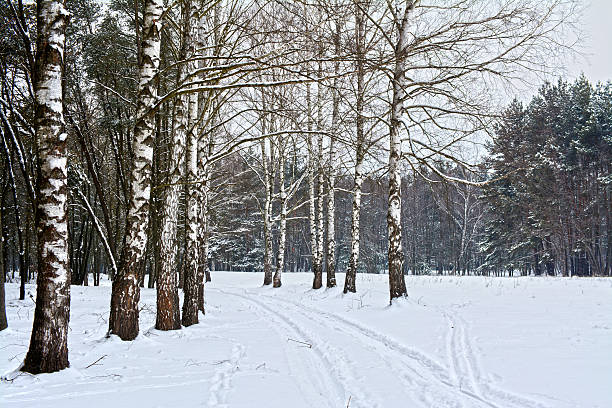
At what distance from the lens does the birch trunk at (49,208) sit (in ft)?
14.2

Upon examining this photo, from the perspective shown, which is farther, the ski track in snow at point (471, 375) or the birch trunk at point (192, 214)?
the birch trunk at point (192, 214)

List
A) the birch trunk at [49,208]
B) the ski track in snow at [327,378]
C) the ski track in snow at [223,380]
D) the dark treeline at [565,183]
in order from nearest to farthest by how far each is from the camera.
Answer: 1. the ski track in snow at [223,380]
2. the ski track in snow at [327,378]
3. the birch trunk at [49,208]
4. the dark treeline at [565,183]

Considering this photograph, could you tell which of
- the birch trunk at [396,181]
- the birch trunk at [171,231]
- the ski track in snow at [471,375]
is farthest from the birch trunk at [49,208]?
the birch trunk at [396,181]

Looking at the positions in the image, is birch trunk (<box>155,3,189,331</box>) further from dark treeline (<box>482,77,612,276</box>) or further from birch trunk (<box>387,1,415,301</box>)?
dark treeline (<box>482,77,612,276</box>)

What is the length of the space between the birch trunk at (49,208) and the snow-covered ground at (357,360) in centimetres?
36

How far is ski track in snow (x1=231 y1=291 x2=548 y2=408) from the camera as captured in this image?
4.23 m

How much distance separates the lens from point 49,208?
436 centimetres

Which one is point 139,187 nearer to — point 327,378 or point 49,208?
point 49,208

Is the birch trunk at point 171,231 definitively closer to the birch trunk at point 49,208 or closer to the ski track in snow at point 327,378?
the ski track in snow at point 327,378

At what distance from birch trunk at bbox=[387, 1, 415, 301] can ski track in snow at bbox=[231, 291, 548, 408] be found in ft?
9.09

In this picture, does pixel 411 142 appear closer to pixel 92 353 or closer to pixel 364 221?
pixel 92 353

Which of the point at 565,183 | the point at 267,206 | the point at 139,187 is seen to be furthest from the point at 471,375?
the point at 565,183

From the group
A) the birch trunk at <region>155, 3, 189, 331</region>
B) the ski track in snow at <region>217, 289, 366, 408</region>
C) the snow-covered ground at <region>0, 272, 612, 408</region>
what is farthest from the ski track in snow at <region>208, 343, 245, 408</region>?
the birch trunk at <region>155, 3, 189, 331</region>

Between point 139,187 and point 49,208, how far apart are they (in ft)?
6.01
